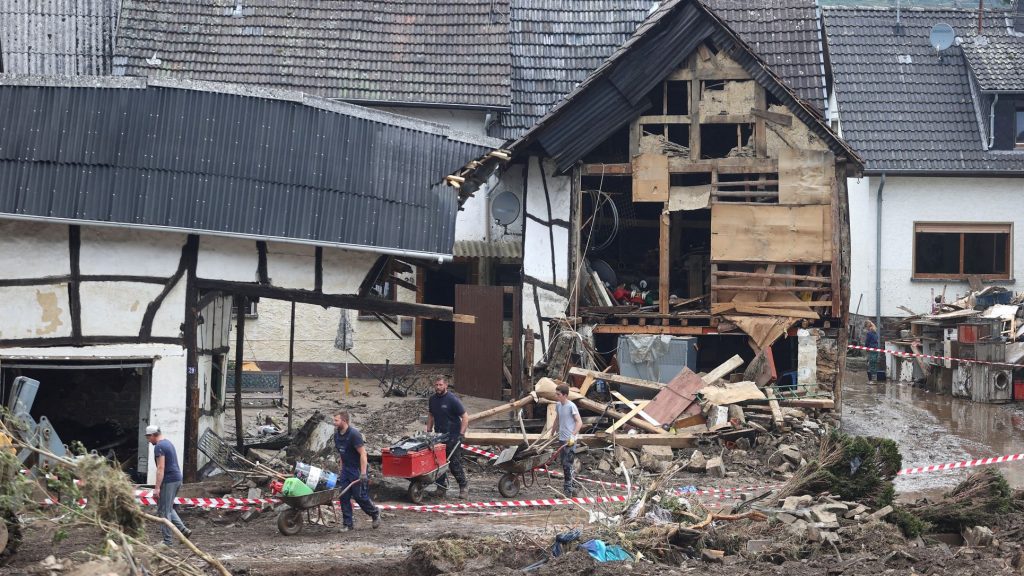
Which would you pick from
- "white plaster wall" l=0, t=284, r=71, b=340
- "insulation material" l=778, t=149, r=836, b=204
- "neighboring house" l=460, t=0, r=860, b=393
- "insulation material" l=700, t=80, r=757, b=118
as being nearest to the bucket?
"white plaster wall" l=0, t=284, r=71, b=340

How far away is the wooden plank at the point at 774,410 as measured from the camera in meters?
19.3

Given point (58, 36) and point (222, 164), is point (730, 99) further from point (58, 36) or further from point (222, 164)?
point (58, 36)

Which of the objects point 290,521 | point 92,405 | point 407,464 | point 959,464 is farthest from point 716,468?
point 92,405

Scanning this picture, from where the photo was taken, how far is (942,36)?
32.8 metres

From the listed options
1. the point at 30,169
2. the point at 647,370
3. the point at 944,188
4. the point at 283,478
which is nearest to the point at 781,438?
the point at 647,370

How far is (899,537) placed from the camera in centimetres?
1341

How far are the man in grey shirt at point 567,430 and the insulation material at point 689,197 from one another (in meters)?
6.95

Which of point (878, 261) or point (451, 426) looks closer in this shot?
point (451, 426)

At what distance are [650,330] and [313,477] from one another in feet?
32.4

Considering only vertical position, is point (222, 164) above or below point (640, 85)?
below

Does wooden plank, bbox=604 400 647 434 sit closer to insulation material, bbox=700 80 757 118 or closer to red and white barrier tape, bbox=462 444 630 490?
red and white barrier tape, bbox=462 444 630 490

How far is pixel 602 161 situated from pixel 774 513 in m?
11.0

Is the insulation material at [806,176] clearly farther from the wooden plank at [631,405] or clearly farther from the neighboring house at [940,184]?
the neighboring house at [940,184]

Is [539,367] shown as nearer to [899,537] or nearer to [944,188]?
[899,537]
